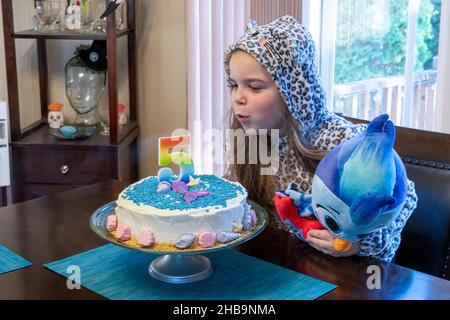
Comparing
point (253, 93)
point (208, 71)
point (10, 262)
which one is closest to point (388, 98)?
point (208, 71)

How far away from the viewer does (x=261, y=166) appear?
5.21 ft

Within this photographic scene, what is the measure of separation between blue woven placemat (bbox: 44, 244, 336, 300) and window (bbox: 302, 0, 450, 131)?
3.64 ft

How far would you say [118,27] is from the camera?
275 centimetres

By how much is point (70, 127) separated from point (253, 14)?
92 cm

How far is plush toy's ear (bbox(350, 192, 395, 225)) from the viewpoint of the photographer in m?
1.11

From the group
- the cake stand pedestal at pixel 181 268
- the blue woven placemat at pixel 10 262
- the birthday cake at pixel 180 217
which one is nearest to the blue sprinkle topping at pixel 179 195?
the birthday cake at pixel 180 217

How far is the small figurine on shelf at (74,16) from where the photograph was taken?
104 inches

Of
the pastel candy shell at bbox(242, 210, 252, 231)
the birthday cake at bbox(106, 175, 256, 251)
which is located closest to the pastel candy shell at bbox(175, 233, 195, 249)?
the birthday cake at bbox(106, 175, 256, 251)

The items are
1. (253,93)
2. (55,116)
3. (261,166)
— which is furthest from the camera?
(55,116)

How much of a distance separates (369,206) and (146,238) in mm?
411

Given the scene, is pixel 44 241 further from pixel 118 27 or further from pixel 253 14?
pixel 118 27

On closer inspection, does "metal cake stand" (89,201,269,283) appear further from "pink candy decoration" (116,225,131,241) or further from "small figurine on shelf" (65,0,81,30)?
"small figurine on shelf" (65,0,81,30)

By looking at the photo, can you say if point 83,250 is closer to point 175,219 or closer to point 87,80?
point 175,219

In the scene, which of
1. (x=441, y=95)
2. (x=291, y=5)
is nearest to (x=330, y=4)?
(x=291, y=5)
